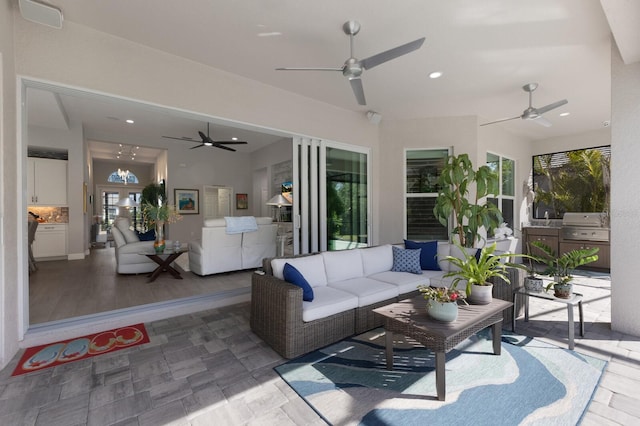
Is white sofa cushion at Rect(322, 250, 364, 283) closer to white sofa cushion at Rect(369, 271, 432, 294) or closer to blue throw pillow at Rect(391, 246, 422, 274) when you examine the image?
white sofa cushion at Rect(369, 271, 432, 294)

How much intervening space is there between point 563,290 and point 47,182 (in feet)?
30.3

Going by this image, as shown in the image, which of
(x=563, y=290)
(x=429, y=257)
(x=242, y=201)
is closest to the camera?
(x=563, y=290)

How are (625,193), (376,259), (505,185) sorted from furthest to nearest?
(505,185)
(376,259)
(625,193)

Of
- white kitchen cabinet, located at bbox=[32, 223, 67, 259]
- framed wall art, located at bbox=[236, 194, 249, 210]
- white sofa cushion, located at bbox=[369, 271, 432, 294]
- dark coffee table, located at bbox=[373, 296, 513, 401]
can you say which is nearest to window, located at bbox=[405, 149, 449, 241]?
white sofa cushion, located at bbox=[369, 271, 432, 294]

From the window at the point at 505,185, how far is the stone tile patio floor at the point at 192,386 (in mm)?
3748

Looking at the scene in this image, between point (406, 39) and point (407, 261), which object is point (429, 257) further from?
point (406, 39)

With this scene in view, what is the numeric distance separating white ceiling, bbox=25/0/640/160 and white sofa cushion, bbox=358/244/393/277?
234cm

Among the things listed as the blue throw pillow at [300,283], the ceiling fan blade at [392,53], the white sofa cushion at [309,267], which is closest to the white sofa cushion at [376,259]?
the white sofa cushion at [309,267]

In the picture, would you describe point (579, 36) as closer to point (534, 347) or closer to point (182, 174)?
point (534, 347)

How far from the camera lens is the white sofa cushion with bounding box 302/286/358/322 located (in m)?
2.49

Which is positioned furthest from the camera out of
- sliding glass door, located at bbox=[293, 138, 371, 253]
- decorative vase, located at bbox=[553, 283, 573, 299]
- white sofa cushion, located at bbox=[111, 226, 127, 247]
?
white sofa cushion, located at bbox=[111, 226, 127, 247]

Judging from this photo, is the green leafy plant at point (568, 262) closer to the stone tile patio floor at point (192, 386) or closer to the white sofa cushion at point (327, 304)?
the stone tile patio floor at point (192, 386)

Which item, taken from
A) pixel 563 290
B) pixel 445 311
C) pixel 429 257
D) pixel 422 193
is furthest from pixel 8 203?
pixel 422 193

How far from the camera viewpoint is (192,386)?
2039 millimetres
